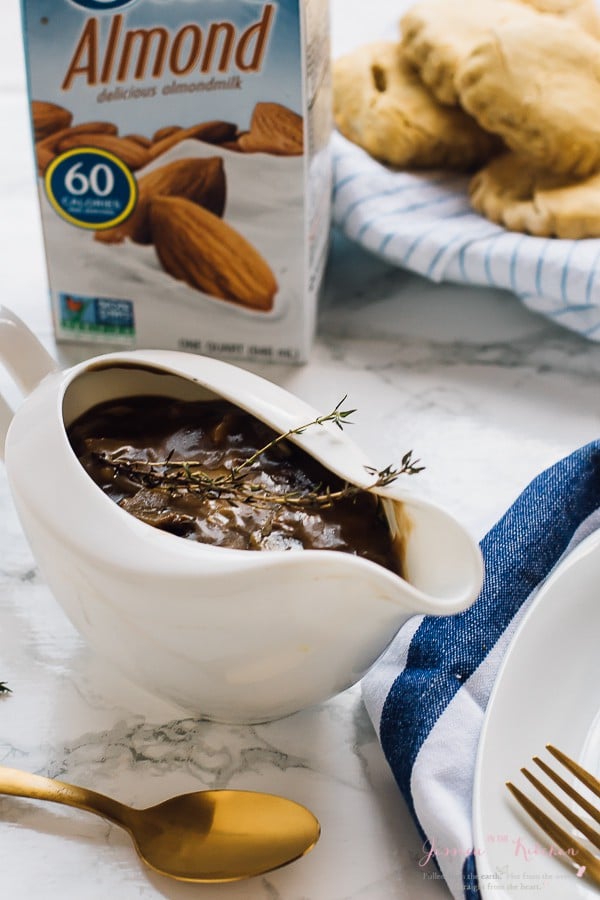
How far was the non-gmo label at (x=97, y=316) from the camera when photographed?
97cm

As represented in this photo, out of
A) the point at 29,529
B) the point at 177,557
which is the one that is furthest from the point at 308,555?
the point at 29,529

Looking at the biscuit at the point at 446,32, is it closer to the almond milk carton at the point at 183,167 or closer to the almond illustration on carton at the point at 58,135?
the almond milk carton at the point at 183,167

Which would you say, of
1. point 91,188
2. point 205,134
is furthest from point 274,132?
point 91,188

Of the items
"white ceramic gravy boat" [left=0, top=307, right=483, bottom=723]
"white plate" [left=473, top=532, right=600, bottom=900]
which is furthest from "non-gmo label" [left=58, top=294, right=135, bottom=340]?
"white plate" [left=473, top=532, right=600, bottom=900]

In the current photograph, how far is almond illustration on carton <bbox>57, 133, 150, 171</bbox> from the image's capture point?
0.89m

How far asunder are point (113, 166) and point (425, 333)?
33cm

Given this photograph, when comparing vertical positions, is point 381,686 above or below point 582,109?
below

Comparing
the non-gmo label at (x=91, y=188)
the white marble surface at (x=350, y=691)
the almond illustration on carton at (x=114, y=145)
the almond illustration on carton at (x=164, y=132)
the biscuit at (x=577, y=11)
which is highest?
the biscuit at (x=577, y=11)

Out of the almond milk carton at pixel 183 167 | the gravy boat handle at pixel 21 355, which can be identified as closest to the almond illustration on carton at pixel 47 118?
the almond milk carton at pixel 183 167

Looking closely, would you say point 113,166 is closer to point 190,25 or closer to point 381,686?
point 190,25

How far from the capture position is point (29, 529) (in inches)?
23.4

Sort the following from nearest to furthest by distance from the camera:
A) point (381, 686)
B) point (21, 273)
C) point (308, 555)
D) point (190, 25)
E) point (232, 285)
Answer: point (308, 555) < point (381, 686) < point (190, 25) < point (232, 285) < point (21, 273)

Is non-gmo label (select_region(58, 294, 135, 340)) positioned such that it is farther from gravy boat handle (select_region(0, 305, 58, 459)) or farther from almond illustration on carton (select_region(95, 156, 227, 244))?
gravy boat handle (select_region(0, 305, 58, 459))

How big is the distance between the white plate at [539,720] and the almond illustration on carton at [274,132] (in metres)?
0.39
